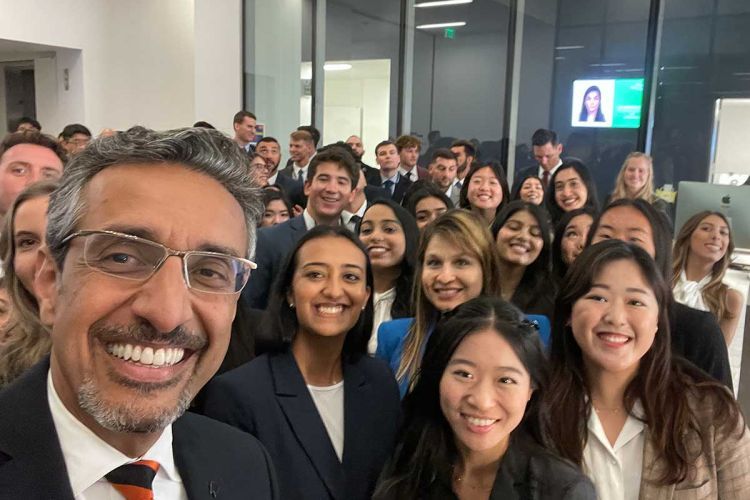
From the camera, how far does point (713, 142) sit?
739 centimetres

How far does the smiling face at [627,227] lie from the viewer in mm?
2553

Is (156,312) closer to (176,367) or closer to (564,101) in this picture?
(176,367)

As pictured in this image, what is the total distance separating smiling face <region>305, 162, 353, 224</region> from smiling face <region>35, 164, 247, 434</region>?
8.74 ft

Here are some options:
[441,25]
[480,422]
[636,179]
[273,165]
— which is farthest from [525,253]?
[441,25]

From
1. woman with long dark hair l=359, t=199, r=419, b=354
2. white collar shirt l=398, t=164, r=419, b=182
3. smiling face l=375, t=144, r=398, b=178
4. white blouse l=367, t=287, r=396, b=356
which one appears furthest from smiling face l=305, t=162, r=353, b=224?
white collar shirt l=398, t=164, r=419, b=182

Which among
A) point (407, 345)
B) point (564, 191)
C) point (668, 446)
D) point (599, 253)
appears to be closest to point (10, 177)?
point (407, 345)

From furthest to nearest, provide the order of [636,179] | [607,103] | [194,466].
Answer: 1. [607,103]
2. [636,179]
3. [194,466]

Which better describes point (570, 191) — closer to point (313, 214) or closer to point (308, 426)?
point (313, 214)

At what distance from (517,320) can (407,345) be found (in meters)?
0.77

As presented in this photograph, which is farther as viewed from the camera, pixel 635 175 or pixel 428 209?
pixel 635 175

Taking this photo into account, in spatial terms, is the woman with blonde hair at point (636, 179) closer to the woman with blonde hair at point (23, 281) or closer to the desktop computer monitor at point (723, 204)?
the desktop computer monitor at point (723, 204)

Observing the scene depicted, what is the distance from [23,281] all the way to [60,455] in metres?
0.95

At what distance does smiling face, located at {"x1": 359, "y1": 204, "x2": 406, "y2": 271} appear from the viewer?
9.84ft

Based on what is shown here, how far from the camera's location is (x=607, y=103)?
25.3ft
